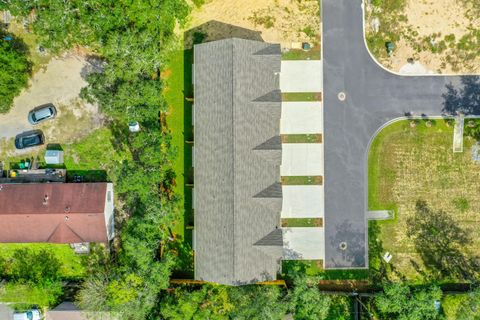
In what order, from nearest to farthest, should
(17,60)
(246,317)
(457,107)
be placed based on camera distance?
(246,317) < (17,60) < (457,107)

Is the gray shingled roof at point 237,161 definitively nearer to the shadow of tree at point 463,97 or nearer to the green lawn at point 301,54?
the green lawn at point 301,54

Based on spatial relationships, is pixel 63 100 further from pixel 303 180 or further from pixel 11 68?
pixel 303 180

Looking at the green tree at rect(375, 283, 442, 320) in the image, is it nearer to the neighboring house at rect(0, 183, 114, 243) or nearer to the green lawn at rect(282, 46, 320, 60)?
the green lawn at rect(282, 46, 320, 60)

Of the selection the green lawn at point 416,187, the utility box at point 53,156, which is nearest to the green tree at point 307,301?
the green lawn at point 416,187

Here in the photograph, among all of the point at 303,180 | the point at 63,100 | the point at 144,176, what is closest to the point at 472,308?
the point at 303,180

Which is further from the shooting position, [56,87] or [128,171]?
[56,87]

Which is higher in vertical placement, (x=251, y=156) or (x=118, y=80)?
(x=118, y=80)

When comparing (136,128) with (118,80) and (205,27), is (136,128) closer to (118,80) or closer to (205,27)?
(118,80)

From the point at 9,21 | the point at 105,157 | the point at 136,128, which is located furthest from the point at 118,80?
the point at 9,21
